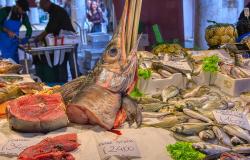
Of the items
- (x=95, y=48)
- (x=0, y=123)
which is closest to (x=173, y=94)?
(x=0, y=123)

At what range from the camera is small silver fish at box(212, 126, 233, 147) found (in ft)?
6.71

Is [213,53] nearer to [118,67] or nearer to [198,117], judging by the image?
[198,117]

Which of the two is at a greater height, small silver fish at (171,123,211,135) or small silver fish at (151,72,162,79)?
small silver fish at (151,72,162,79)

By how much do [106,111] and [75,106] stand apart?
0.18 m

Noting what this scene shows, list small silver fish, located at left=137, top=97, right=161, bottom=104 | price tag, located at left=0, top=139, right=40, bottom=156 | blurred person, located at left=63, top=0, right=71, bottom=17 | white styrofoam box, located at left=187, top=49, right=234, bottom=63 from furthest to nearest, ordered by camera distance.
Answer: blurred person, located at left=63, top=0, right=71, bottom=17 → white styrofoam box, located at left=187, top=49, right=234, bottom=63 → small silver fish, located at left=137, top=97, right=161, bottom=104 → price tag, located at left=0, top=139, right=40, bottom=156

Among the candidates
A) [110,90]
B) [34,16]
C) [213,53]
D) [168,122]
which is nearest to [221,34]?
[213,53]

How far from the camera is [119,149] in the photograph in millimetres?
1951

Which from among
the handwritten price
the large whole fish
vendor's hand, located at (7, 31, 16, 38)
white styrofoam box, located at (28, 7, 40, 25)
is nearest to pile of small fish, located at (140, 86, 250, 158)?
the large whole fish

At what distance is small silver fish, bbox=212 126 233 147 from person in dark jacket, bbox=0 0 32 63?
5.91 meters

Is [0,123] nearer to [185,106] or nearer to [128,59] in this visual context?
[128,59]

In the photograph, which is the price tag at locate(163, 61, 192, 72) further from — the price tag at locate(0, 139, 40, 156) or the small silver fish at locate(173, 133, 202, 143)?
the price tag at locate(0, 139, 40, 156)

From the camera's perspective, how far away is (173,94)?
9.32 feet

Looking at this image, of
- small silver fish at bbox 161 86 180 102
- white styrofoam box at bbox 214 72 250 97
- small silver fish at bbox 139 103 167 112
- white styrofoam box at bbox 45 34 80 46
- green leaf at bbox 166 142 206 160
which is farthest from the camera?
white styrofoam box at bbox 45 34 80 46

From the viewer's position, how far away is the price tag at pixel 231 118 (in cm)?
227
